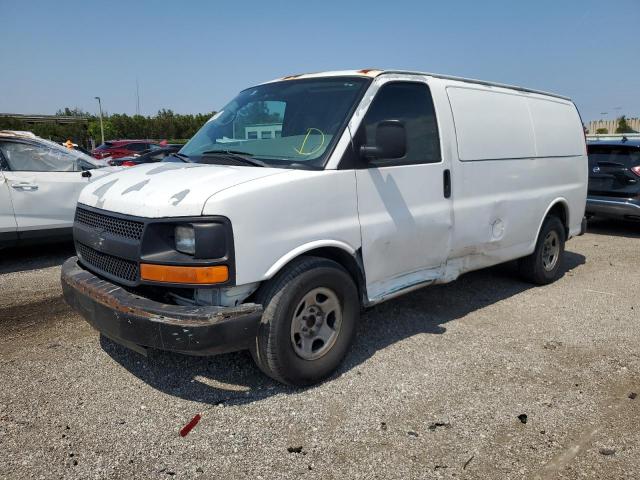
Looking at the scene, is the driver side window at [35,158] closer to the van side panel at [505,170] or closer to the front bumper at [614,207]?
the van side panel at [505,170]

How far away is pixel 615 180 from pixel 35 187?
30.1ft

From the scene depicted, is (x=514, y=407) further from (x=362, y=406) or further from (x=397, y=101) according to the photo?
(x=397, y=101)

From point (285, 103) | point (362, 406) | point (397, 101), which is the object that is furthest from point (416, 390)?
point (285, 103)

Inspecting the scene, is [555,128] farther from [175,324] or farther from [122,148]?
[122,148]

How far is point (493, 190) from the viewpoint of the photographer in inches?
190

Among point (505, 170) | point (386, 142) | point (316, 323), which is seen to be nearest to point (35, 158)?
point (316, 323)

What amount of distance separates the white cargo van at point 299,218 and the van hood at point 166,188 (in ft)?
0.04

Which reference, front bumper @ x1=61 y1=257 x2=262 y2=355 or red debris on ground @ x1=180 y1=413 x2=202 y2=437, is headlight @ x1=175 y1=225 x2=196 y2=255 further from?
red debris on ground @ x1=180 y1=413 x2=202 y2=437

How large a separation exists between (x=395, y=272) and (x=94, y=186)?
2349mm

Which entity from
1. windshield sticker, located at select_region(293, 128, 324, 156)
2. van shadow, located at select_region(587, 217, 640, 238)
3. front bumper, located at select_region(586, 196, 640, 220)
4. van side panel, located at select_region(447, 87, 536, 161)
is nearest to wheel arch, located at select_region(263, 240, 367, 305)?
windshield sticker, located at select_region(293, 128, 324, 156)

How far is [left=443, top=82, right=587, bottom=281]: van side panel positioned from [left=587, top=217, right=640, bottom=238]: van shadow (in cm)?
406

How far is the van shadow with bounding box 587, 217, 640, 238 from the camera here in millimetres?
9548

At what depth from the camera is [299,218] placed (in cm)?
325

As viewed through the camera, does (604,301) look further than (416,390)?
Yes
